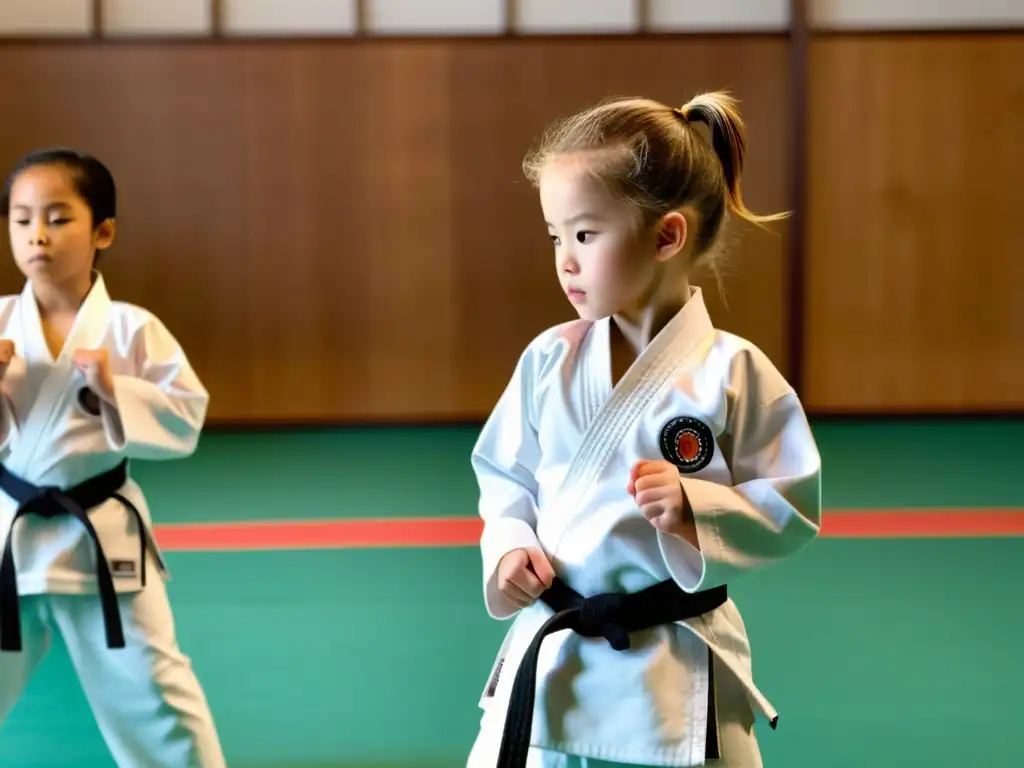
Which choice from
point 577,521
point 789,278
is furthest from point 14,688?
point 789,278

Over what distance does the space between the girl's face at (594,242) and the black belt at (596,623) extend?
1.36 feet

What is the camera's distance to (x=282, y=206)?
7.47 m

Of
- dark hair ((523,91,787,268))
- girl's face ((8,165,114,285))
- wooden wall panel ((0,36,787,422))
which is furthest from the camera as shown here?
wooden wall panel ((0,36,787,422))

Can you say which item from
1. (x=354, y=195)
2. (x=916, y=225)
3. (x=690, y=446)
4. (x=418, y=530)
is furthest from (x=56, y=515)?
(x=916, y=225)

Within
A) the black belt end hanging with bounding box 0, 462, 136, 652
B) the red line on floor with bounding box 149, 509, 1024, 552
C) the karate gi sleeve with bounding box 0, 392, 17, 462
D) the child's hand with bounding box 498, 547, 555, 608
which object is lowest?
the red line on floor with bounding box 149, 509, 1024, 552

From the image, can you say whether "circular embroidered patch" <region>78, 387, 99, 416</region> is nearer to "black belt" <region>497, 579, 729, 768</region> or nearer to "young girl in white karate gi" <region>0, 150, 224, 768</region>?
"young girl in white karate gi" <region>0, 150, 224, 768</region>

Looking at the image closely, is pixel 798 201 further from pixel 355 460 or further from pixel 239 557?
pixel 239 557

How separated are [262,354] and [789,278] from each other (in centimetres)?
357

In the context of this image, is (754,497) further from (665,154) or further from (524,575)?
(665,154)

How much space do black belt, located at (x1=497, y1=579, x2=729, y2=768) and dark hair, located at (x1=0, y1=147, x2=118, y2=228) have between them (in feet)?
4.73

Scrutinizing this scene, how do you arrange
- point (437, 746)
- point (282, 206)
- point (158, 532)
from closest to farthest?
point (437, 746)
point (158, 532)
point (282, 206)

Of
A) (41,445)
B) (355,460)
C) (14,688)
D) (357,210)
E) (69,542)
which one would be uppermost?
(357,210)

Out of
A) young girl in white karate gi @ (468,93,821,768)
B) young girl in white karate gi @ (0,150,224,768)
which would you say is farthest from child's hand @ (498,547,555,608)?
young girl in white karate gi @ (0,150,224,768)

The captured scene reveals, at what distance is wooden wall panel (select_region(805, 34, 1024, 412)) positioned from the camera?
7.50m
